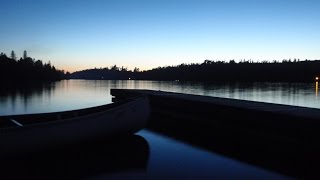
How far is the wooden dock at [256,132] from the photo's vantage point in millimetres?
11148

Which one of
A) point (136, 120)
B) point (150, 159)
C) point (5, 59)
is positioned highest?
point (5, 59)

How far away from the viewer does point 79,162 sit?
1090 centimetres

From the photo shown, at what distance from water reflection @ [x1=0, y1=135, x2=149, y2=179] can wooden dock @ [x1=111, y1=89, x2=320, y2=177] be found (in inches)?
146

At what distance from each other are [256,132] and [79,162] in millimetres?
8687

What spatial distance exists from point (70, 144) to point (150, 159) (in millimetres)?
3305

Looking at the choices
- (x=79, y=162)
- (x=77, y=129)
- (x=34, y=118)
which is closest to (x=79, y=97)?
(x=34, y=118)

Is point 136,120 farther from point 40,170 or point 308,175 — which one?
point 308,175

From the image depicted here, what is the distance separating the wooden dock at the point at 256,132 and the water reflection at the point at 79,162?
371 centimetres

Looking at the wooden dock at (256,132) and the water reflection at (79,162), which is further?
the wooden dock at (256,132)

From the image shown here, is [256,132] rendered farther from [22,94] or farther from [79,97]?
[22,94]

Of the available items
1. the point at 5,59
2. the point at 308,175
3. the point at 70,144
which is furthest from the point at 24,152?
the point at 5,59

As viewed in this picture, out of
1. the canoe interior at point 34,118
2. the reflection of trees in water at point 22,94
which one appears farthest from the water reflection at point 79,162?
the reflection of trees in water at point 22,94

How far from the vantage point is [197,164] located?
1076 centimetres

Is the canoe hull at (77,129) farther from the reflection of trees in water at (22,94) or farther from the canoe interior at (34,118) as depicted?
the reflection of trees in water at (22,94)
